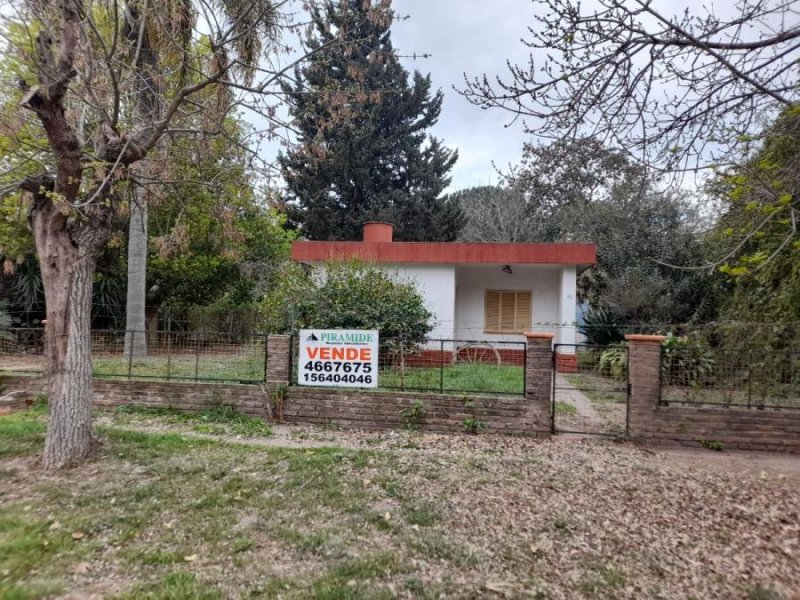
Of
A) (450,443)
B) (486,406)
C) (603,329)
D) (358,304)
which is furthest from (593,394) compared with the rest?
(603,329)

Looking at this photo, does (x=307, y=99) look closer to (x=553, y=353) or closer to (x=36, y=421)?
(x=553, y=353)

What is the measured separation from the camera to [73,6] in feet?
15.9

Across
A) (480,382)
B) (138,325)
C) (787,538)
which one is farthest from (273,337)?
(138,325)

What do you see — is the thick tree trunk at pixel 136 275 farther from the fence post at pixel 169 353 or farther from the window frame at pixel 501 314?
the window frame at pixel 501 314

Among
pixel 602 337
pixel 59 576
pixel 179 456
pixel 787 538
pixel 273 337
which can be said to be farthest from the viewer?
pixel 602 337

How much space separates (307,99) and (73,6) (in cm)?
239

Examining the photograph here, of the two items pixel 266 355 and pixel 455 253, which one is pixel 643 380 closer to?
pixel 266 355

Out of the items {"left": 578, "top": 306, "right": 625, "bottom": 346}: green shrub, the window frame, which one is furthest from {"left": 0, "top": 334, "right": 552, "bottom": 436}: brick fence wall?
{"left": 578, "top": 306, "right": 625, "bottom": 346}: green shrub

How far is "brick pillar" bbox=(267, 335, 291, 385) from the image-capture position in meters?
7.48

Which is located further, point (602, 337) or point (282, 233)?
point (282, 233)

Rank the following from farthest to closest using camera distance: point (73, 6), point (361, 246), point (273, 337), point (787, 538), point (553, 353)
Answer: point (361, 246), point (273, 337), point (553, 353), point (73, 6), point (787, 538)

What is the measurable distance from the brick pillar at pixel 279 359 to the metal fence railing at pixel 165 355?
0.18m

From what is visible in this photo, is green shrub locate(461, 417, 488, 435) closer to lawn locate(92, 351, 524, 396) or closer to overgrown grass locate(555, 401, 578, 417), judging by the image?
lawn locate(92, 351, 524, 396)

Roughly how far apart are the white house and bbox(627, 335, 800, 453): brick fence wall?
5044 mm
